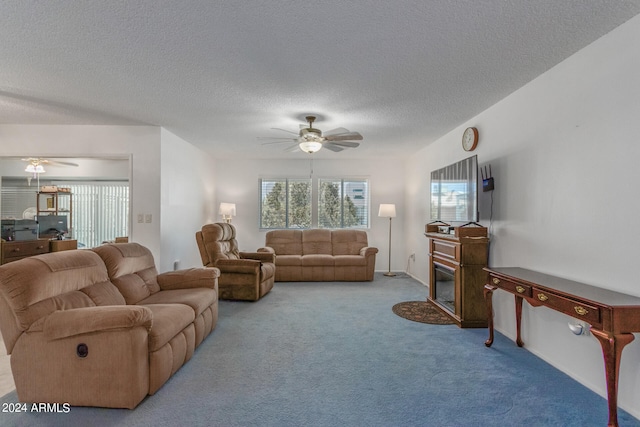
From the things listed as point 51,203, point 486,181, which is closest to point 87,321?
point 486,181

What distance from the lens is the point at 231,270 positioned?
445 cm

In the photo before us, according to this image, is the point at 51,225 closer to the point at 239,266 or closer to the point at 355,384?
the point at 239,266

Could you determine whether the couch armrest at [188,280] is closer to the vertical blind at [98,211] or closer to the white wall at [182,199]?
the white wall at [182,199]

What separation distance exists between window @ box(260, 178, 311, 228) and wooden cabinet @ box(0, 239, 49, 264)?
3974 mm

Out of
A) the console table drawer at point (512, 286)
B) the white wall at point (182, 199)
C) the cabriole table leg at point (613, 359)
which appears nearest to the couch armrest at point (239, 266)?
the white wall at point (182, 199)

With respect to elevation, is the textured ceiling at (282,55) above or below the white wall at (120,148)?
above

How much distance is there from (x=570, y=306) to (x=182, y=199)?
514 cm

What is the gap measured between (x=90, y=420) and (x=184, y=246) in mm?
3579

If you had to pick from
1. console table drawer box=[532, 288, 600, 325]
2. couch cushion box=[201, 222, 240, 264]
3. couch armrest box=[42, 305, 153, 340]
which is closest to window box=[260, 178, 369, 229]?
couch cushion box=[201, 222, 240, 264]

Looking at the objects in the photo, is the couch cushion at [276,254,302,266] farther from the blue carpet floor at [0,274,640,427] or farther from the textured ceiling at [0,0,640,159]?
the textured ceiling at [0,0,640,159]

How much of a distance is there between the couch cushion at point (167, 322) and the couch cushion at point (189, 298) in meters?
Answer: 0.13

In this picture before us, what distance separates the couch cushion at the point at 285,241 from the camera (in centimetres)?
642

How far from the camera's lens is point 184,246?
17.2 ft

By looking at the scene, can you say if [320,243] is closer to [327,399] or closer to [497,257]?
[497,257]
